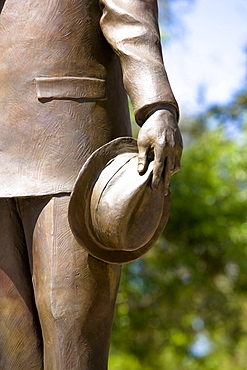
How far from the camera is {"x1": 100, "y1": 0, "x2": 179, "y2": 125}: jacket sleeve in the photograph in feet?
11.1

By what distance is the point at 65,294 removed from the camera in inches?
134

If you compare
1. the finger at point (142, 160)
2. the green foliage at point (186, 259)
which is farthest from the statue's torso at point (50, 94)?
the green foliage at point (186, 259)

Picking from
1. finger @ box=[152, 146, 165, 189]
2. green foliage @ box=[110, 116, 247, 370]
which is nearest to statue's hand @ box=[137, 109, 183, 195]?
finger @ box=[152, 146, 165, 189]

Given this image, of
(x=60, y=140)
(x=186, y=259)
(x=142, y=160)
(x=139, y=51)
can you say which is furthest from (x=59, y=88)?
(x=186, y=259)

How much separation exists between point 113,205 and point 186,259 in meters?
11.2

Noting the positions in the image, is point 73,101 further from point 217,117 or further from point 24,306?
point 217,117

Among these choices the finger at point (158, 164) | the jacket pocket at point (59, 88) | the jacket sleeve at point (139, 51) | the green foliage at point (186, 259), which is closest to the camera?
the finger at point (158, 164)

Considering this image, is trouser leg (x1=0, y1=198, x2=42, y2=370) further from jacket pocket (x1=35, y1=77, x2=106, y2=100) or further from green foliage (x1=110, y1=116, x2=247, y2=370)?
green foliage (x1=110, y1=116, x2=247, y2=370)

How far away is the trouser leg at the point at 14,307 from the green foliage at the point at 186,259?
10249mm

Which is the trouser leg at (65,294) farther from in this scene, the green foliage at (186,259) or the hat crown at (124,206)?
the green foliage at (186,259)

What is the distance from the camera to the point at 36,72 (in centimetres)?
352

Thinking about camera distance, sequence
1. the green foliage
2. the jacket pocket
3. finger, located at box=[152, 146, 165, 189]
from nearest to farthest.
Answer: finger, located at box=[152, 146, 165, 189]
the jacket pocket
the green foliage

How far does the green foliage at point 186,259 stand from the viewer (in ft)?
46.4

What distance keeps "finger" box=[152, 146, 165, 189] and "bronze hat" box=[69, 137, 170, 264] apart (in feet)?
0.08
